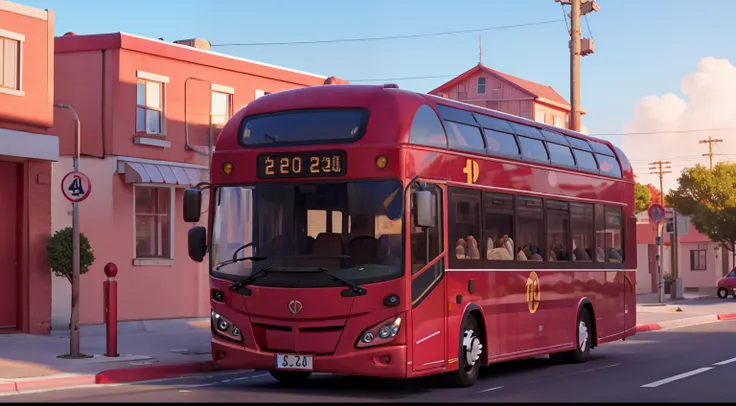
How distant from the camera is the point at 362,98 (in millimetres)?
14266

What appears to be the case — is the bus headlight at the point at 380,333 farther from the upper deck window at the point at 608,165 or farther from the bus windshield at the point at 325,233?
the upper deck window at the point at 608,165

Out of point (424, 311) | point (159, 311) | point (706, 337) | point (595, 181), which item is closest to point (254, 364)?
point (424, 311)

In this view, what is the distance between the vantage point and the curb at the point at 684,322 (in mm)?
30281

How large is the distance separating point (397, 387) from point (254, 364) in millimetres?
2188

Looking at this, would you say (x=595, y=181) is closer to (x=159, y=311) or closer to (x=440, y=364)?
(x=440, y=364)

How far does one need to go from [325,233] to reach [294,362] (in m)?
1.52

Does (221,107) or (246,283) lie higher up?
(221,107)

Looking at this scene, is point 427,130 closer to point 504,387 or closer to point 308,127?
point 308,127

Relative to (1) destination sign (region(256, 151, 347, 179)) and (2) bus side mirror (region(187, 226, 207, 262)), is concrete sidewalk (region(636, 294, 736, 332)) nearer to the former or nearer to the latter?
(2) bus side mirror (region(187, 226, 207, 262))

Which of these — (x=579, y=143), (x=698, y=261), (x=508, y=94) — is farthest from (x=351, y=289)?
(x=698, y=261)

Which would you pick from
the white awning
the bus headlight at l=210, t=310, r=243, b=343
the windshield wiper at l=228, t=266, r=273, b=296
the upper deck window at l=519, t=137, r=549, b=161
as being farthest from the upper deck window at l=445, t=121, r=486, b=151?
the white awning

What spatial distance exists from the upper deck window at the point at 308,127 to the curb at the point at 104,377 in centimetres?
395

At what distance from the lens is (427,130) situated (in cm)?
1465

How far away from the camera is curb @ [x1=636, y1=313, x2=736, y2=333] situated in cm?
3028
